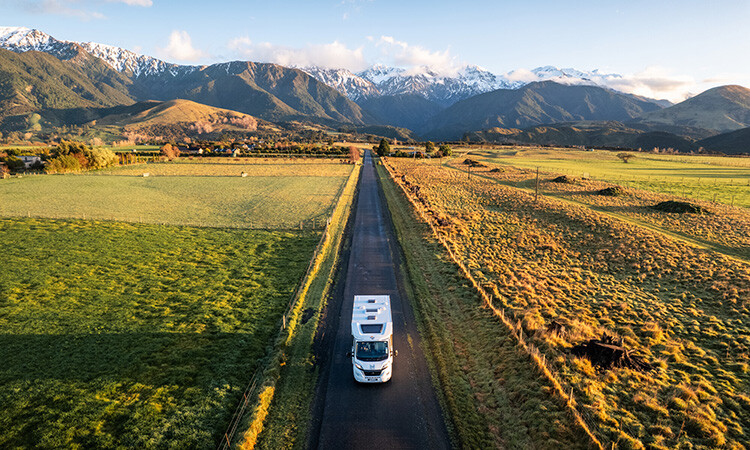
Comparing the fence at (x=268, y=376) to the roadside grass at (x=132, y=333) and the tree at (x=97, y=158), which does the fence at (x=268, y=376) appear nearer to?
the roadside grass at (x=132, y=333)

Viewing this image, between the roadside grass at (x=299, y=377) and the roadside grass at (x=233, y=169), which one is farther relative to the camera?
the roadside grass at (x=233, y=169)

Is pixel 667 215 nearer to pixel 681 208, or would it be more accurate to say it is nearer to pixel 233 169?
pixel 681 208

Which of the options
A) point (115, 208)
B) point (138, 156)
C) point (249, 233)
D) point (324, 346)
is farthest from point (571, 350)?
point (138, 156)

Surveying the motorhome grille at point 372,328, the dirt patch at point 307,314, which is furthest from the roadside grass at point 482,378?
the dirt patch at point 307,314

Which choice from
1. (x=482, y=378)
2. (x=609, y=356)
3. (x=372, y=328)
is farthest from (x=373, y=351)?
(x=609, y=356)

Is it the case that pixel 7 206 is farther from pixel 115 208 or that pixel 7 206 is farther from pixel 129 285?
pixel 129 285

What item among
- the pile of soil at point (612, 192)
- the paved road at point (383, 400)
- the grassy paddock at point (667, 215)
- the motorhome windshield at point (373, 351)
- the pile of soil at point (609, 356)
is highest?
the pile of soil at point (612, 192)

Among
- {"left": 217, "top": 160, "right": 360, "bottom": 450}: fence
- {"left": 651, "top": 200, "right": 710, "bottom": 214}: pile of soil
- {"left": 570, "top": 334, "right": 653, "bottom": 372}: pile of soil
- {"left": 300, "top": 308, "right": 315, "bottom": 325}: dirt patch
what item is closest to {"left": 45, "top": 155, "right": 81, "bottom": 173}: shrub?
{"left": 217, "top": 160, "right": 360, "bottom": 450}: fence
